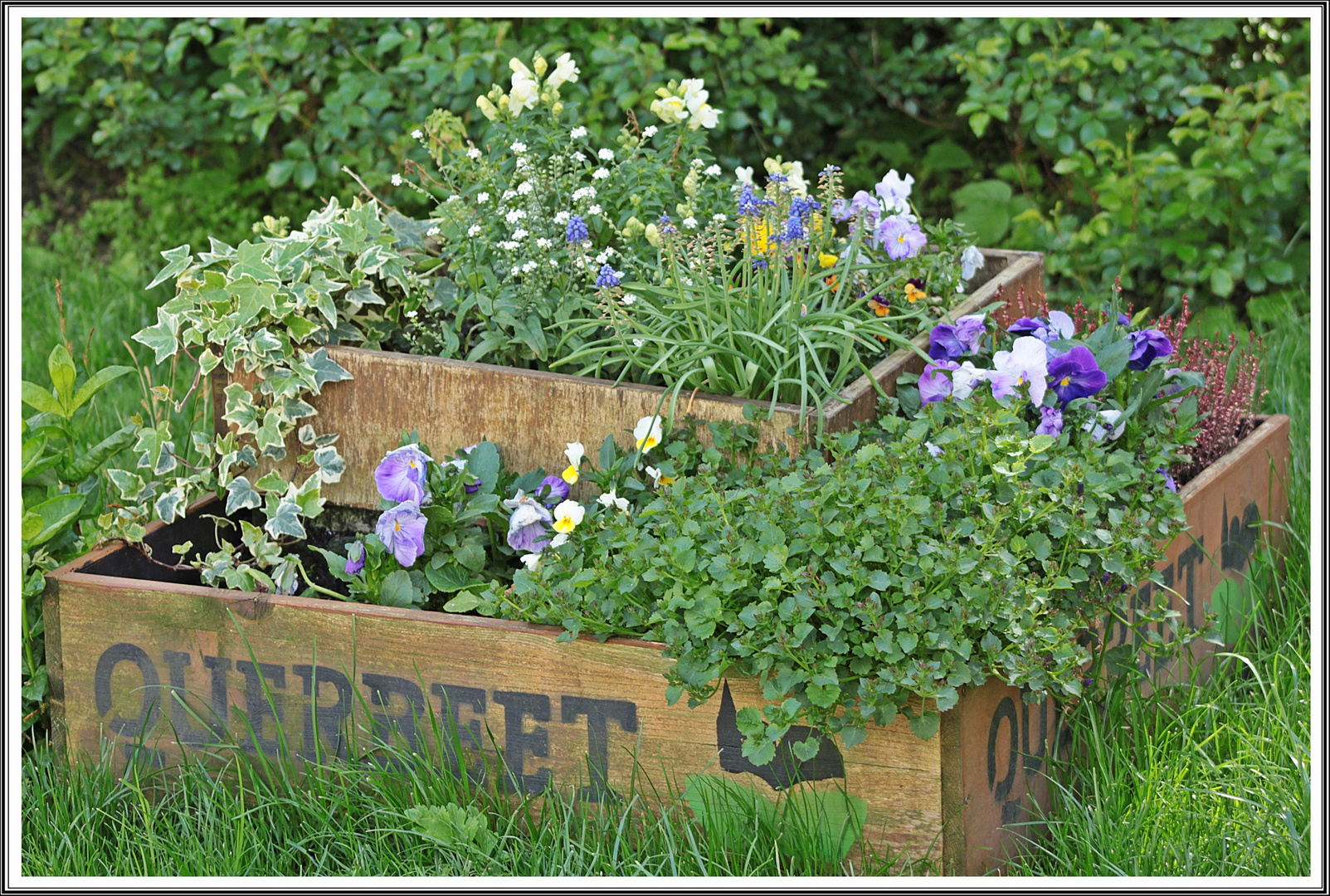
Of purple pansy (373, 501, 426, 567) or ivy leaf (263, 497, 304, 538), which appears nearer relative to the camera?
purple pansy (373, 501, 426, 567)

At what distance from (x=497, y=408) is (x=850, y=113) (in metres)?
2.61

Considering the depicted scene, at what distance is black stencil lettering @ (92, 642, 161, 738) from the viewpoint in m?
2.03

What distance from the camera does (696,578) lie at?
69.2 inches

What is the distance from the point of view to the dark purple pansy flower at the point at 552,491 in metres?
2.11

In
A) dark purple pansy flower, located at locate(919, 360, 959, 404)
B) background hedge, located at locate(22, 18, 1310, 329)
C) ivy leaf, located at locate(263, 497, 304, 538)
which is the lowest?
ivy leaf, located at locate(263, 497, 304, 538)

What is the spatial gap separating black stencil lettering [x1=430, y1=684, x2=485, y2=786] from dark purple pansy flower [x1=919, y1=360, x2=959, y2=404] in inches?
33.1

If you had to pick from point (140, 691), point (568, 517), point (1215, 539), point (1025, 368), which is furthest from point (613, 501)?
point (1215, 539)

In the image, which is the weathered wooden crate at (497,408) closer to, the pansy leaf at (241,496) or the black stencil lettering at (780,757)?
the pansy leaf at (241,496)

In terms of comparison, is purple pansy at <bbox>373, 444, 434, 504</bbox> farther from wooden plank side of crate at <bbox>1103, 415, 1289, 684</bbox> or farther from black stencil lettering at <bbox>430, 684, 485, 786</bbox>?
wooden plank side of crate at <bbox>1103, 415, 1289, 684</bbox>

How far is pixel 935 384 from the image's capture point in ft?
7.06

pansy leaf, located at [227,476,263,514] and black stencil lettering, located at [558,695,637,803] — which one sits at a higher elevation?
pansy leaf, located at [227,476,263,514]

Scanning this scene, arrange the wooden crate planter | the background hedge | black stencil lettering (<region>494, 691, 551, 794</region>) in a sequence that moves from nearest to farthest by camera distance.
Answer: the wooden crate planter → black stencil lettering (<region>494, 691, 551, 794</region>) → the background hedge

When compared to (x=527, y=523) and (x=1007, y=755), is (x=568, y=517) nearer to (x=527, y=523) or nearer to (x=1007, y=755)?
(x=527, y=523)

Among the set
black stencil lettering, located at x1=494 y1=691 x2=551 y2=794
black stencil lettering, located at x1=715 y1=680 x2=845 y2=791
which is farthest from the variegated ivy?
black stencil lettering, located at x1=715 y1=680 x2=845 y2=791
